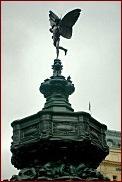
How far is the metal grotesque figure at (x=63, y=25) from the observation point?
13.4 m

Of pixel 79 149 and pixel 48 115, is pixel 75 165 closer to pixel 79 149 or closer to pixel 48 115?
pixel 79 149

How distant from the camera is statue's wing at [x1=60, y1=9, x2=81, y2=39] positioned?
1342 cm

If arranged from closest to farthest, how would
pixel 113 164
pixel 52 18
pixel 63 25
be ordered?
pixel 63 25, pixel 52 18, pixel 113 164

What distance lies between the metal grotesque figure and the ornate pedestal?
2.55 metres

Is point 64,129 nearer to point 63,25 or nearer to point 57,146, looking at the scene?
point 57,146

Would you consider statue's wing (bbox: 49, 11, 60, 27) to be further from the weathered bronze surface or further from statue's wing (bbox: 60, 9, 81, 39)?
the weathered bronze surface

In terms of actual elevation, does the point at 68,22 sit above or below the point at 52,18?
below

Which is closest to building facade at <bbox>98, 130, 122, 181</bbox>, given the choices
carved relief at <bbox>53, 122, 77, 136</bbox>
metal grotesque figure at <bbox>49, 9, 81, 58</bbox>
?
metal grotesque figure at <bbox>49, 9, 81, 58</bbox>

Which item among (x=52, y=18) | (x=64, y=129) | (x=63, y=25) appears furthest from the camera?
(x=52, y=18)

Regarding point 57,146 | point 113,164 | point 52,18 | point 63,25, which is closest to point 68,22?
point 63,25

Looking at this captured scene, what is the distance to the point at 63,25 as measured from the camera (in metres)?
13.5

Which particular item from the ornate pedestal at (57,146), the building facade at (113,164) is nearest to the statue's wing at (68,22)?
the ornate pedestal at (57,146)

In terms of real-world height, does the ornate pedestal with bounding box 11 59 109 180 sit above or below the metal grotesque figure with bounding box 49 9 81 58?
below

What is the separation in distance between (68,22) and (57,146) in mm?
4212
